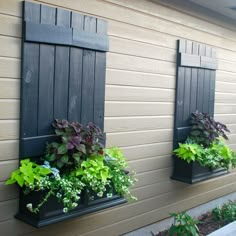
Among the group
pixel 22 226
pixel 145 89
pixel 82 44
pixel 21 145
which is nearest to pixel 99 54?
pixel 82 44

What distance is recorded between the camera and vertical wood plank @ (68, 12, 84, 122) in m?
3.33

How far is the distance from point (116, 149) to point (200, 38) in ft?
6.70

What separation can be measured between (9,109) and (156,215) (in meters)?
2.29

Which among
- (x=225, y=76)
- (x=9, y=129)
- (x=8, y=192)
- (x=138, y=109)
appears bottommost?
(x=8, y=192)

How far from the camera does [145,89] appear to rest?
13.7ft

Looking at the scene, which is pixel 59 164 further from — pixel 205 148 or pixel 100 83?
pixel 205 148

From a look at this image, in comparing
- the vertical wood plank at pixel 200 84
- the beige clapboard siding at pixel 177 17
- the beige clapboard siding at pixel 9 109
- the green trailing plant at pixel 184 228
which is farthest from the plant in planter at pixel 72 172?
the vertical wood plank at pixel 200 84

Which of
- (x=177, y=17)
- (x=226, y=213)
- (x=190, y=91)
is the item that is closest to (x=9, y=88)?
→ (x=177, y=17)

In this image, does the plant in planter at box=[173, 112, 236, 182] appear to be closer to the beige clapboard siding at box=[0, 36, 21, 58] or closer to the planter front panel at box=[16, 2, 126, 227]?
the planter front panel at box=[16, 2, 126, 227]

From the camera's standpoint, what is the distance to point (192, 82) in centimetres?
478

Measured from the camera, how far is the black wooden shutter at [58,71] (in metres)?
3.02

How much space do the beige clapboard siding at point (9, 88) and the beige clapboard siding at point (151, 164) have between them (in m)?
1.53

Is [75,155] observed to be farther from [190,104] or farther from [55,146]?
[190,104]

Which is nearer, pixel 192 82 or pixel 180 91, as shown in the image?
pixel 180 91
